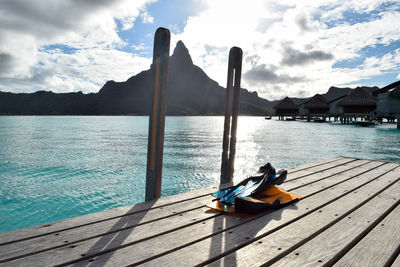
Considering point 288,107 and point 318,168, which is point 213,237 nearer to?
point 318,168

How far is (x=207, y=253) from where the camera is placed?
2.17 metres

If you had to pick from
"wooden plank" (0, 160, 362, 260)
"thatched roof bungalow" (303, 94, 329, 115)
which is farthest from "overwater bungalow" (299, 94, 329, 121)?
"wooden plank" (0, 160, 362, 260)

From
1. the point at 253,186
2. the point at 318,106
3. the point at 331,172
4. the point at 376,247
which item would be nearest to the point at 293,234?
the point at 376,247

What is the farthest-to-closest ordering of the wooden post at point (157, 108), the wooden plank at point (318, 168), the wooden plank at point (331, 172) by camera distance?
the wooden plank at point (318, 168) → the wooden plank at point (331, 172) → the wooden post at point (157, 108)

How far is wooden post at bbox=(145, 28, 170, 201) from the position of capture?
383 cm

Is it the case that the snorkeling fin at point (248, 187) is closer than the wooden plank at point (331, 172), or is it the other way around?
the snorkeling fin at point (248, 187)

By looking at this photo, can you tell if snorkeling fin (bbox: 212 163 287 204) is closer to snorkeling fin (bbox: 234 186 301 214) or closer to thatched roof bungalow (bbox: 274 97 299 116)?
snorkeling fin (bbox: 234 186 301 214)

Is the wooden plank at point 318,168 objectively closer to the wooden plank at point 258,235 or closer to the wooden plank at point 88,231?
the wooden plank at point 258,235

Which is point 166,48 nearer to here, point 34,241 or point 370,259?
point 34,241

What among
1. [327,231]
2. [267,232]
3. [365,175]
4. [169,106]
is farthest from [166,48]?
[169,106]

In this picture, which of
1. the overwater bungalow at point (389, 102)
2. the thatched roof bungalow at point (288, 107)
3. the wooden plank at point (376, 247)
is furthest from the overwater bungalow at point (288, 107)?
the wooden plank at point (376, 247)

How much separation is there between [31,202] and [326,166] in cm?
904

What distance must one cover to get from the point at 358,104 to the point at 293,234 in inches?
2555

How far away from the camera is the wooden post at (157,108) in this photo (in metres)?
3.83
